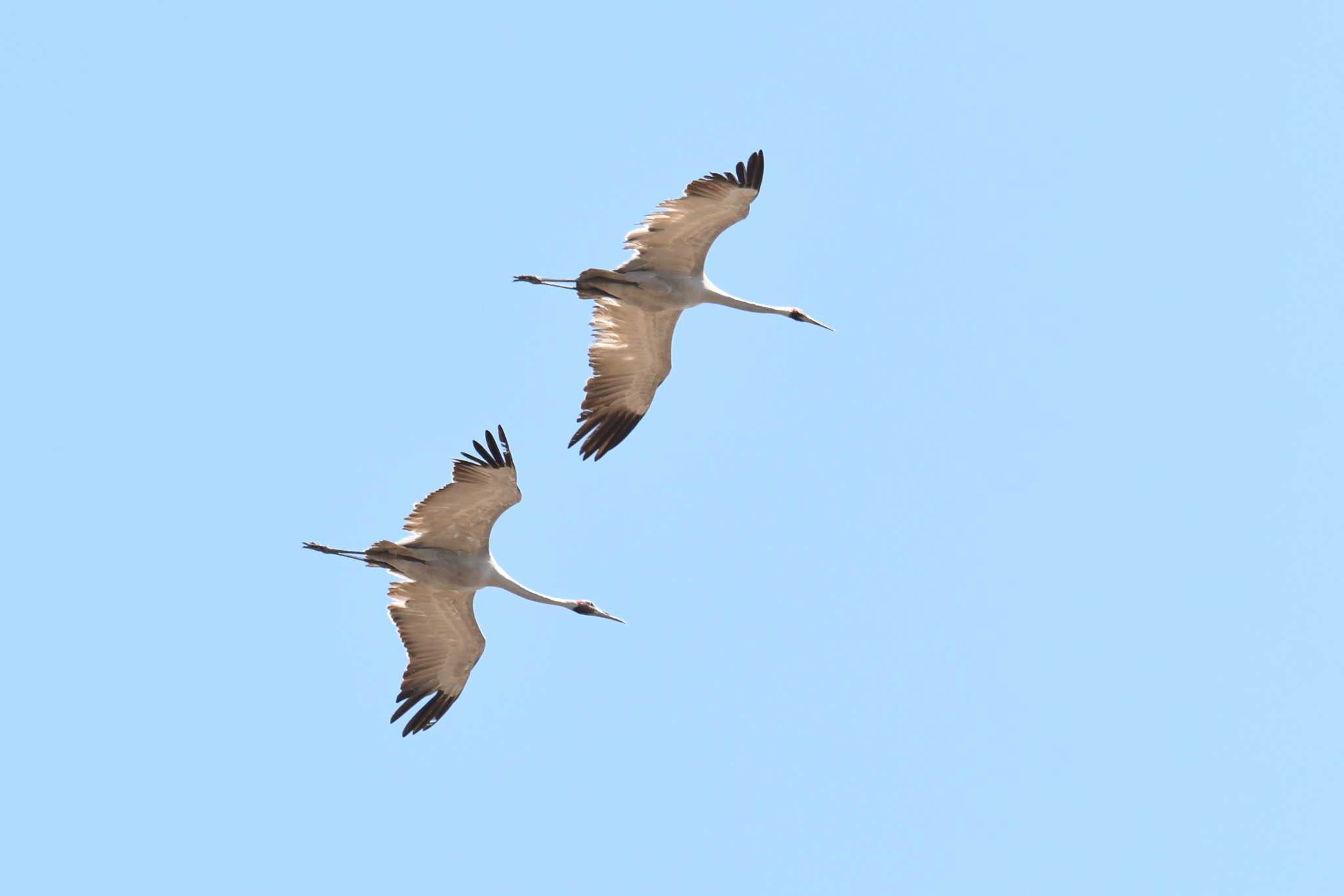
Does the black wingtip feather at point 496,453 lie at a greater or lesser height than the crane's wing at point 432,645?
greater

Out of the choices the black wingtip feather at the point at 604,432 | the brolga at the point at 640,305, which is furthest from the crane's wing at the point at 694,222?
the black wingtip feather at the point at 604,432

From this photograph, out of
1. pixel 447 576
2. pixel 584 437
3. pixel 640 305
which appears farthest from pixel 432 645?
pixel 640 305

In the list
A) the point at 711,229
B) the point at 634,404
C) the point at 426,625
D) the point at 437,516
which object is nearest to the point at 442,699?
the point at 426,625

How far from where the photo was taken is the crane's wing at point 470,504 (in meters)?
27.7

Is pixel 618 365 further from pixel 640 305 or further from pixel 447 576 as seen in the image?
pixel 447 576

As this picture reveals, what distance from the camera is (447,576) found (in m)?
28.8

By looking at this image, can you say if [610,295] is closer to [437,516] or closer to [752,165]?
[752,165]

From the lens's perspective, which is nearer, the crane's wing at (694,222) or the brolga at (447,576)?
the brolga at (447,576)

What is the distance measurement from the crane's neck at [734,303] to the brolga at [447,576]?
543 centimetres

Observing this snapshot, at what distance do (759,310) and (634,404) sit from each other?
2.77m

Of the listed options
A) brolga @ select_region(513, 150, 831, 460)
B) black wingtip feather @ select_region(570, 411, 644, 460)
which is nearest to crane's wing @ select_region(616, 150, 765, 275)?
brolga @ select_region(513, 150, 831, 460)

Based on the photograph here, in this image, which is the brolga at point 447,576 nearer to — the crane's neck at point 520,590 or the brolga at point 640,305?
the crane's neck at point 520,590

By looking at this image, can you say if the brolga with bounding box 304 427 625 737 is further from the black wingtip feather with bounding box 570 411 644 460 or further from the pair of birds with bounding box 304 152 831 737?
the black wingtip feather with bounding box 570 411 644 460

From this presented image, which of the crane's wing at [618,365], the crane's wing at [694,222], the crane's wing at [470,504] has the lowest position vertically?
the crane's wing at [470,504]
